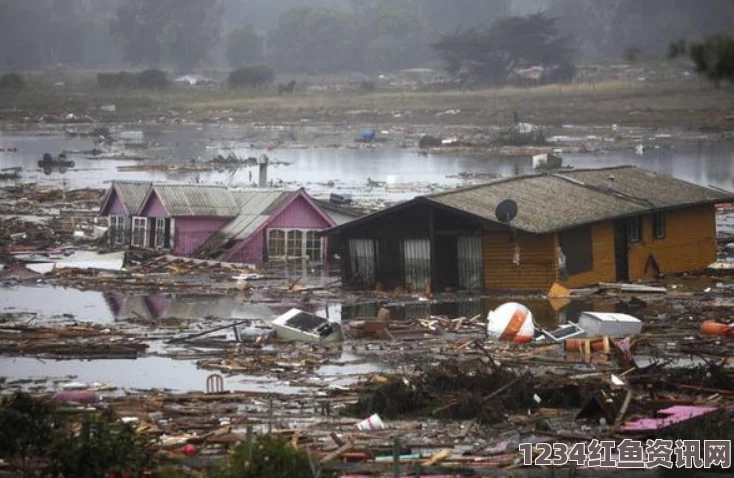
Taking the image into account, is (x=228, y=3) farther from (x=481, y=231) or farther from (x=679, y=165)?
(x=481, y=231)

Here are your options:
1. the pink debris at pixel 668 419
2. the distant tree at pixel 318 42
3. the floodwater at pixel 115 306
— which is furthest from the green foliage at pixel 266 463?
Answer: the distant tree at pixel 318 42

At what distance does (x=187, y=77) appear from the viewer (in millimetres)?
130250

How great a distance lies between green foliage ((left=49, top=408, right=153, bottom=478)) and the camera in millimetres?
14719

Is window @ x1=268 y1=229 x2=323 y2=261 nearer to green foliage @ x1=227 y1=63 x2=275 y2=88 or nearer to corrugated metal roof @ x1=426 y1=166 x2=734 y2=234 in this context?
corrugated metal roof @ x1=426 y1=166 x2=734 y2=234

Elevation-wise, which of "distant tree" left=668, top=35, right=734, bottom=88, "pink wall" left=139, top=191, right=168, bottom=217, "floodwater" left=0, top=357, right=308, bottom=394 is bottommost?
"floodwater" left=0, top=357, right=308, bottom=394

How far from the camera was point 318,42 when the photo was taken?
142 m

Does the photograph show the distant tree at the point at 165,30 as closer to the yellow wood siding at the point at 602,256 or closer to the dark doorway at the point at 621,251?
the dark doorway at the point at 621,251

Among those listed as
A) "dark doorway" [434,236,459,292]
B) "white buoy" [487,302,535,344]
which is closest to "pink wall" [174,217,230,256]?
"dark doorway" [434,236,459,292]

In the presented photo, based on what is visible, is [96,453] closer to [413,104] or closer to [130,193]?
[130,193]

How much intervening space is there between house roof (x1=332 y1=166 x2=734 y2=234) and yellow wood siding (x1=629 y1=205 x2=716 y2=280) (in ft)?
1.17

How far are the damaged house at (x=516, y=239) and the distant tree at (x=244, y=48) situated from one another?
382ft

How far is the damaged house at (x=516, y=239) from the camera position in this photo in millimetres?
31828

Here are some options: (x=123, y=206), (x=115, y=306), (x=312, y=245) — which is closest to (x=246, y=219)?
(x=312, y=245)

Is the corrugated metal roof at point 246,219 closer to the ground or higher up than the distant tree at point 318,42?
closer to the ground
